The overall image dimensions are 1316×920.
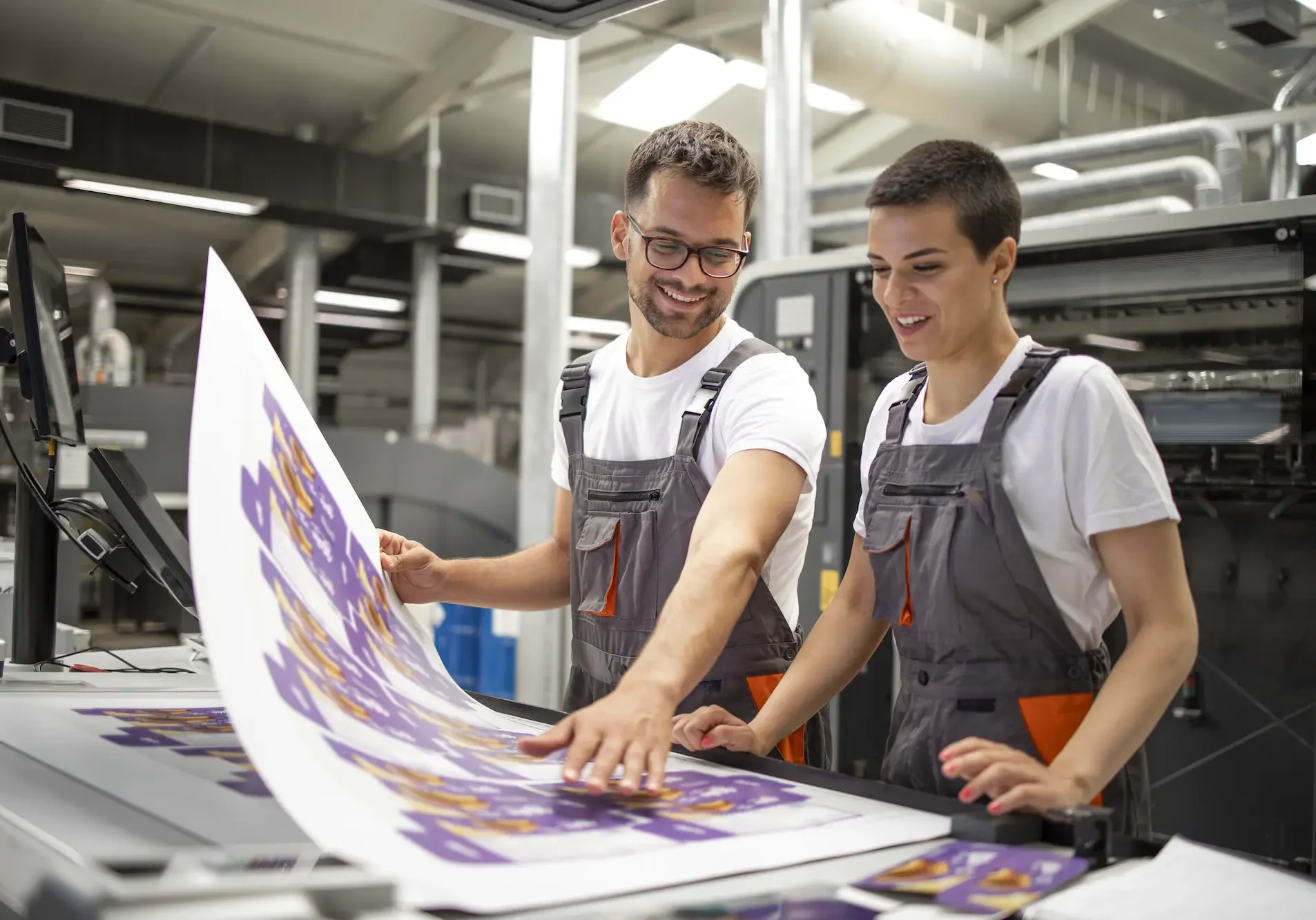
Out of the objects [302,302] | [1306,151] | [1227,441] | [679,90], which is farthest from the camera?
[302,302]

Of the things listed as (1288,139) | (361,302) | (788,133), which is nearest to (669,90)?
(788,133)

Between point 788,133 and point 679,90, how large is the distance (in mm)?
4311

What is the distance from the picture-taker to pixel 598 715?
101cm

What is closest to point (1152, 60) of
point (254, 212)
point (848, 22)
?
point (848, 22)

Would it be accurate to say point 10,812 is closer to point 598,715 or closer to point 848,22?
point 598,715

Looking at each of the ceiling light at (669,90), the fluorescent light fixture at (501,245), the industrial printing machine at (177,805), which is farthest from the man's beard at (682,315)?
the fluorescent light fixture at (501,245)

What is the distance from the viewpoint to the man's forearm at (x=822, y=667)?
1.40 m

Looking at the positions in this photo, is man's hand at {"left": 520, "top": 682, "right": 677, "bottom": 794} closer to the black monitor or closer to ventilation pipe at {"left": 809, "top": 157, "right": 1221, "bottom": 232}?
the black monitor

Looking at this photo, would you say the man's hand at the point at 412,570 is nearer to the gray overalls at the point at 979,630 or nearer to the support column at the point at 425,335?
the gray overalls at the point at 979,630

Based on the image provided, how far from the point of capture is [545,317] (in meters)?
5.00

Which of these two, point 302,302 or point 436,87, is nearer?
point 436,87

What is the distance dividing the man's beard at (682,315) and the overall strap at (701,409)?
0.06 m

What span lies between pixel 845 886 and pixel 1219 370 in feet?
9.29

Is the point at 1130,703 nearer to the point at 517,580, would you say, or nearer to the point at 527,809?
the point at 527,809
